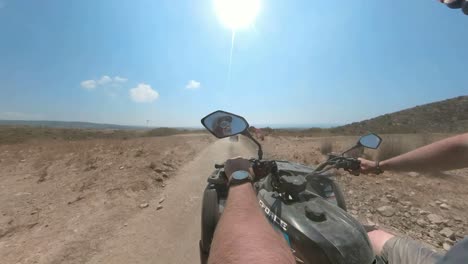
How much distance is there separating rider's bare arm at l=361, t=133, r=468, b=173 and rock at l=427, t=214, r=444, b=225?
3.50 metres

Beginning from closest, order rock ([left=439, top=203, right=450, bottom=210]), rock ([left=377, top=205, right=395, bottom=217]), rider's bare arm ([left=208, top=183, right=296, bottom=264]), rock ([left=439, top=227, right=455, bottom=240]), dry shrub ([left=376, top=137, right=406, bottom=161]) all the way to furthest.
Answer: rider's bare arm ([left=208, top=183, right=296, bottom=264]) → rock ([left=439, top=227, right=455, bottom=240]) → rock ([left=377, top=205, right=395, bottom=217]) → rock ([left=439, top=203, right=450, bottom=210]) → dry shrub ([left=376, top=137, right=406, bottom=161])

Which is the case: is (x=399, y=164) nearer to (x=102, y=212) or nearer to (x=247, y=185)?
(x=247, y=185)

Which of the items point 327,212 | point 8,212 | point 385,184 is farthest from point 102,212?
point 385,184

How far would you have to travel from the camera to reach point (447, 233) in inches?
161

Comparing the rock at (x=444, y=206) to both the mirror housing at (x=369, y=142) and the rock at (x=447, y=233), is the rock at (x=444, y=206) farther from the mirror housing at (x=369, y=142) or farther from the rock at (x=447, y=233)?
the mirror housing at (x=369, y=142)

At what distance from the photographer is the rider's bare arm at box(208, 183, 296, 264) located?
91cm

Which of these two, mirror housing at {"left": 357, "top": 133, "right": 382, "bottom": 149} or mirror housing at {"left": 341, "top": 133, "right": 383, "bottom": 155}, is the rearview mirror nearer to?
mirror housing at {"left": 341, "top": 133, "right": 383, "bottom": 155}

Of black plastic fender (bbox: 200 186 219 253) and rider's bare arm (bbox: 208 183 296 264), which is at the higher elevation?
rider's bare arm (bbox: 208 183 296 264)

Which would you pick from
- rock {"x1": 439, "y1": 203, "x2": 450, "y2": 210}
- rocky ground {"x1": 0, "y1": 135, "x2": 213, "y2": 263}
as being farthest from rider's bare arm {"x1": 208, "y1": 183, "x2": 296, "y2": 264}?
rock {"x1": 439, "y1": 203, "x2": 450, "y2": 210}

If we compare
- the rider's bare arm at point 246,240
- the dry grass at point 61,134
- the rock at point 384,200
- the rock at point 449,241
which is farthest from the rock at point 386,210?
the dry grass at point 61,134

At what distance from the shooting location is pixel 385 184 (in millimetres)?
6750

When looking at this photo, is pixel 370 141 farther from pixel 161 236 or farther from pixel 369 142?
pixel 161 236

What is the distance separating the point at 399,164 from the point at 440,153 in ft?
0.95

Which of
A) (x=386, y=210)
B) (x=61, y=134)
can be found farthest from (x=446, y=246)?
(x=61, y=134)
